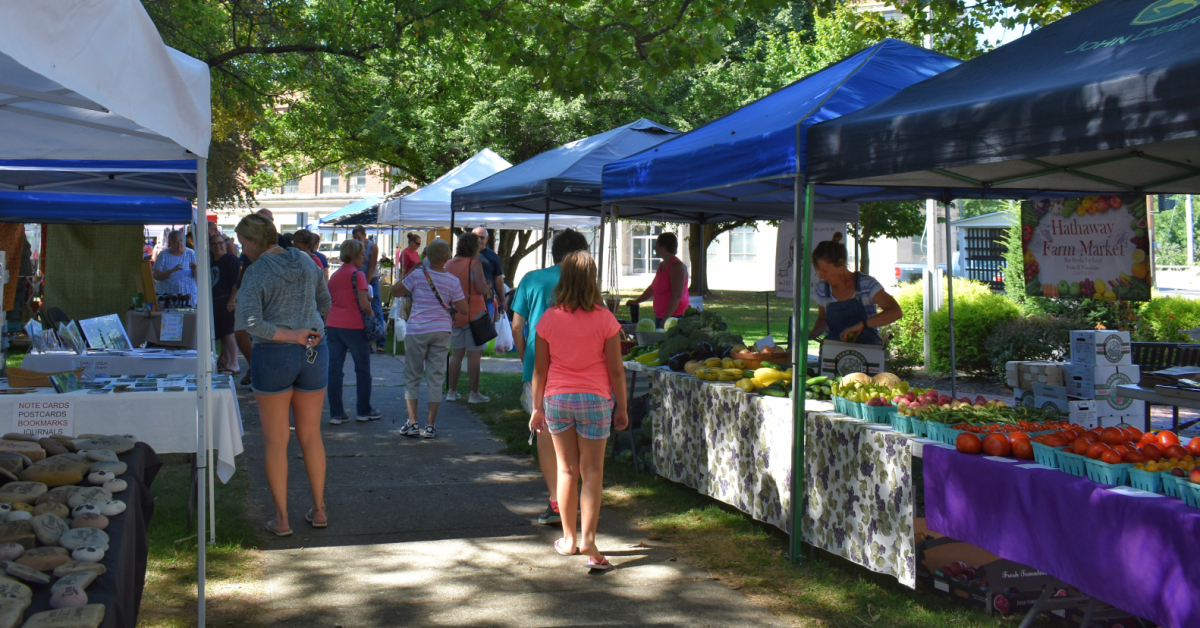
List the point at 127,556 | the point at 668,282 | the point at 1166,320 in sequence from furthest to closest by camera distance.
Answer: the point at 1166,320 → the point at 668,282 → the point at 127,556

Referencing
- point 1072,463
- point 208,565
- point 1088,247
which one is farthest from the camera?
point 1088,247

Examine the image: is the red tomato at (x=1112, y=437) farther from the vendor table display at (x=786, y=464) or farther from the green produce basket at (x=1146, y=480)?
the vendor table display at (x=786, y=464)

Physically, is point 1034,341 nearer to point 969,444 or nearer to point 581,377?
point 969,444

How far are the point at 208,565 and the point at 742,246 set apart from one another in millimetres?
40043

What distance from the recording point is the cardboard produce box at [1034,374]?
22.2 ft

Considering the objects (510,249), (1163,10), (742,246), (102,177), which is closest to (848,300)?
(1163,10)

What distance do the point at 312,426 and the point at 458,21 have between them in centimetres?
641

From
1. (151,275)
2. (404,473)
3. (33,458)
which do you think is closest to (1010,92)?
(33,458)

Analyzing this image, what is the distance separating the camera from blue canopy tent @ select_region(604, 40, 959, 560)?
4.64 meters

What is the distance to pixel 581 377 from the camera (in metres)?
4.48

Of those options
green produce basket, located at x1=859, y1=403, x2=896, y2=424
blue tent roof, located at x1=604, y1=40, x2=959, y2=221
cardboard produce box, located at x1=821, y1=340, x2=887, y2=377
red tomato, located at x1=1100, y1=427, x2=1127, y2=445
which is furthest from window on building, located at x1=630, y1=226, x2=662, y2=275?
red tomato, located at x1=1100, y1=427, x2=1127, y2=445

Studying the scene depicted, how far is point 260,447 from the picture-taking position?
739 centimetres

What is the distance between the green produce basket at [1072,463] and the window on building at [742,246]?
3957 cm

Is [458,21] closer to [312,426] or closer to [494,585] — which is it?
[312,426]
